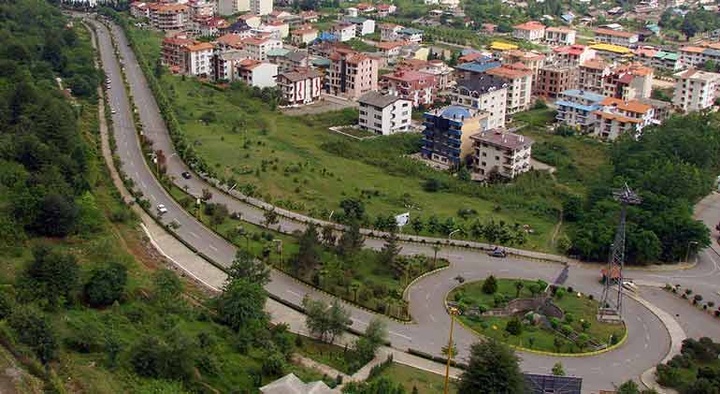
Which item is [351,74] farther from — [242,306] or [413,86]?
[242,306]

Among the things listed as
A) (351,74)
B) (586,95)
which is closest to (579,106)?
(586,95)

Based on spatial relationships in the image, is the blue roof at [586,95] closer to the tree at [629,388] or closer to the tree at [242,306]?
the tree at [629,388]

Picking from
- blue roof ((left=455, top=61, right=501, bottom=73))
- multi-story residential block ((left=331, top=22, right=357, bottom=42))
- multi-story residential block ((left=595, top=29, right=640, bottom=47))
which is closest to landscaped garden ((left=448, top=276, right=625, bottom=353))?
blue roof ((left=455, top=61, right=501, bottom=73))

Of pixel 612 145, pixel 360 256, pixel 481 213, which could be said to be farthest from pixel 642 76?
pixel 360 256

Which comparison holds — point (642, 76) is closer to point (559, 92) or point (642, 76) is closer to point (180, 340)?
point (559, 92)

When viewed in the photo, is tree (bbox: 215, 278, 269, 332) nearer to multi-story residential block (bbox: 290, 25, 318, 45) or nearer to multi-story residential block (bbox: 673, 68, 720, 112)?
multi-story residential block (bbox: 673, 68, 720, 112)

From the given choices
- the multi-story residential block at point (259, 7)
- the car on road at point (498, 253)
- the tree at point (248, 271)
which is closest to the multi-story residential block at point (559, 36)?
the multi-story residential block at point (259, 7)
